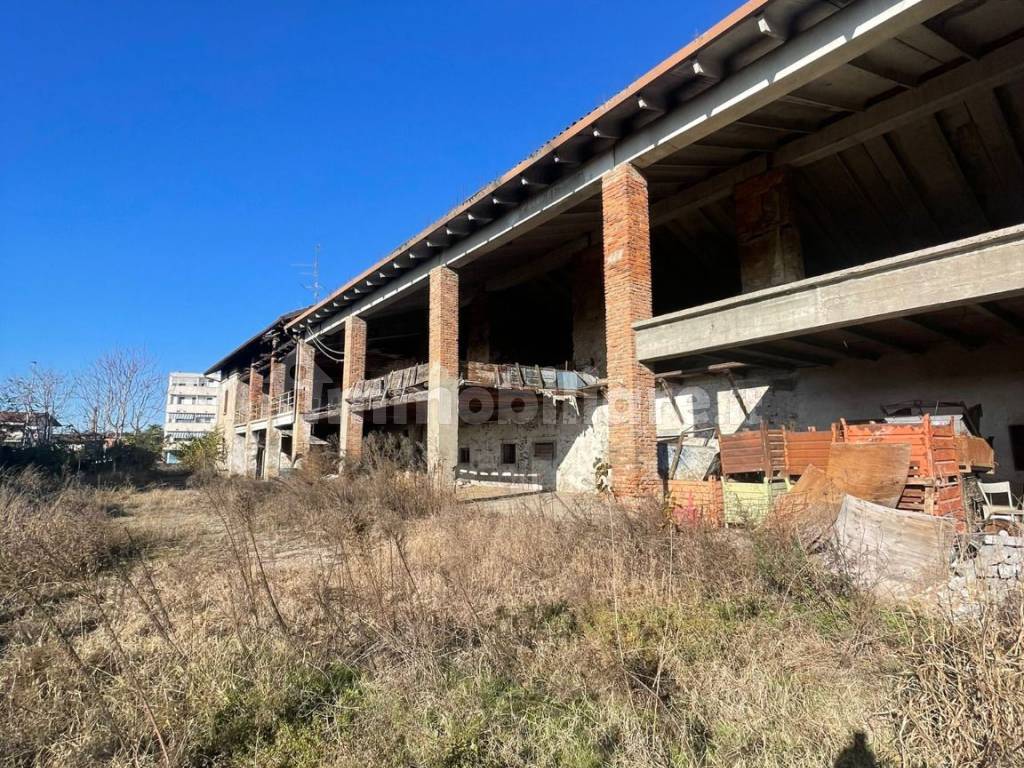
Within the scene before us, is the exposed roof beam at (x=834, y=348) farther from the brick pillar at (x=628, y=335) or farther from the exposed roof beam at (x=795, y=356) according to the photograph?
the brick pillar at (x=628, y=335)

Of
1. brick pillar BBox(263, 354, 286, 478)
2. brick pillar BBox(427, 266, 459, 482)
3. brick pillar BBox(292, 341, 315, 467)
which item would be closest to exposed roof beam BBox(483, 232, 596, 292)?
brick pillar BBox(427, 266, 459, 482)

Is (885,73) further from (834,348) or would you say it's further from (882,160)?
(834,348)

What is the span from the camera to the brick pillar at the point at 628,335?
8922 millimetres

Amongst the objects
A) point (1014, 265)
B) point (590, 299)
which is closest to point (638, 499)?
point (1014, 265)

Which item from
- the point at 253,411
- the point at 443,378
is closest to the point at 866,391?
the point at 443,378

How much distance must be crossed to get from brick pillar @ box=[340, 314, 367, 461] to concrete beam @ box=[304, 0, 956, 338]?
29.1ft

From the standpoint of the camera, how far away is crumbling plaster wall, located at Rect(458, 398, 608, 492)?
14.9 meters

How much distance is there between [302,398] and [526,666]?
21.4 metres

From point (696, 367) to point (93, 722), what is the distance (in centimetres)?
1191

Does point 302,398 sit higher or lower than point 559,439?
higher

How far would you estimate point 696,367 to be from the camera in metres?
12.5

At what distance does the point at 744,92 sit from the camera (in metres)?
7.63

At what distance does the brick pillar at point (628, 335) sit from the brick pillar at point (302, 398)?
634 inches

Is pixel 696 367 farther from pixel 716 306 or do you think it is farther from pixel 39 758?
pixel 39 758
